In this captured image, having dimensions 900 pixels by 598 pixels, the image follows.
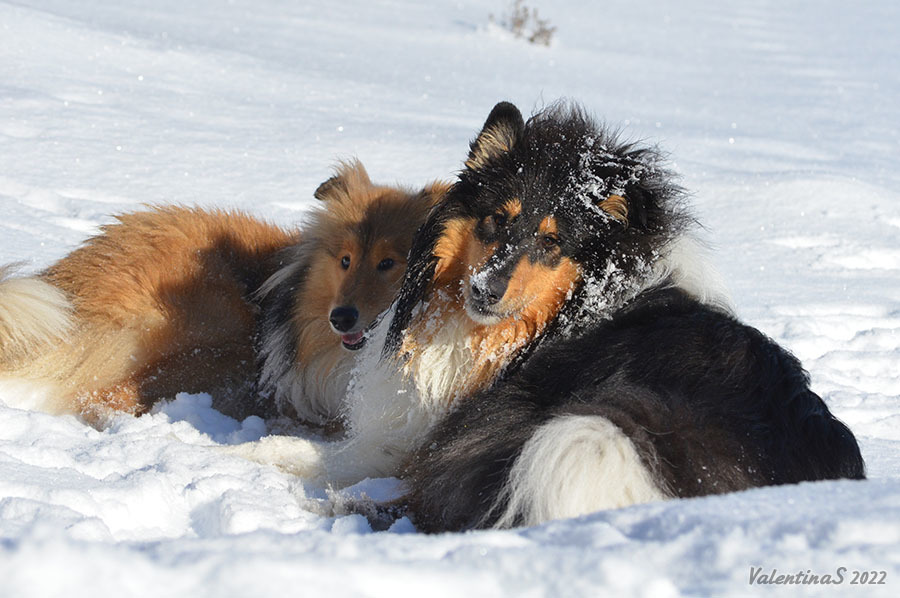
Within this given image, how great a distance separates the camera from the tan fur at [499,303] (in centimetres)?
278

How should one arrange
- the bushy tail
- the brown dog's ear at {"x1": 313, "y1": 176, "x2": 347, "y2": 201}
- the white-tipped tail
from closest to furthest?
1. the white-tipped tail
2. the bushy tail
3. the brown dog's ear at {"x1": 313, "y1": 176, "x2": 347, "y2": 201}

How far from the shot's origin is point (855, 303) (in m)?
5.09

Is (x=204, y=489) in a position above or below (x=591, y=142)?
below

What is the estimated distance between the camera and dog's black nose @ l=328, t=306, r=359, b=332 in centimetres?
358

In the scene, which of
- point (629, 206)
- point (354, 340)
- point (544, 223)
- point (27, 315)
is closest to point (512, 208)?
point (544, 223)

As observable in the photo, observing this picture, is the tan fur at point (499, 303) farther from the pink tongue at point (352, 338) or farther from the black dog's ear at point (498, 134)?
the pink tongue at point (352, 338)

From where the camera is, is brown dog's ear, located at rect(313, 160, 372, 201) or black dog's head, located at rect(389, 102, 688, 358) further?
brown dog's ear, located at rect(313, 160, 372, 201)

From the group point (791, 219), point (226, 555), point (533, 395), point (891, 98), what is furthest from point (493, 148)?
point (891, 98)

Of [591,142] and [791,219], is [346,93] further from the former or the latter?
[591,142]

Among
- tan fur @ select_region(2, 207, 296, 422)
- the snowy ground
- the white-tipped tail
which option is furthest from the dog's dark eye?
tan fur @ select_region(2, 207, 296, 422)

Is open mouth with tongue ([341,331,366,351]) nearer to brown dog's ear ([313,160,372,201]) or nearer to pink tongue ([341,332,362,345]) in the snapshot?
pink tongue ([341,332,362,345])

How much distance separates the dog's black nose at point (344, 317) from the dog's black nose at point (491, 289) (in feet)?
3.17

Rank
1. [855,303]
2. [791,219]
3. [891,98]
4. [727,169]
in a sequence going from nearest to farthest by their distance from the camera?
[855,303] → [791,219] → [727,169] → [891,98]

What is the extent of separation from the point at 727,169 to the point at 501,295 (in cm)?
533
